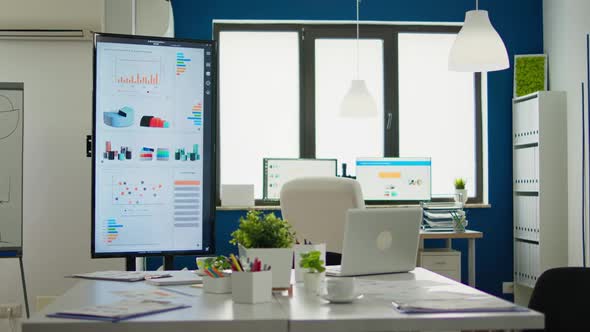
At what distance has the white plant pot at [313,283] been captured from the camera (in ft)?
6.97

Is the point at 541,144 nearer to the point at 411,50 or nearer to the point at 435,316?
the point at 411,50

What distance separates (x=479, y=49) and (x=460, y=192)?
182cm

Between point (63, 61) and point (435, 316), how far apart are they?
13.0ft

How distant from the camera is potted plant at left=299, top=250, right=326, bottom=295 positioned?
6.99ft

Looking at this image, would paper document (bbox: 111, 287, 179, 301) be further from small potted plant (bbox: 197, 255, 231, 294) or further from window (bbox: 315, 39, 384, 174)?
window (bbox: 315, 39, 384, 174)

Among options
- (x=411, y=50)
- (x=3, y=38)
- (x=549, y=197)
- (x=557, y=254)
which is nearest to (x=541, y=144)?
(x=549, y=197)

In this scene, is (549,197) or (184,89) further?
(549,197)

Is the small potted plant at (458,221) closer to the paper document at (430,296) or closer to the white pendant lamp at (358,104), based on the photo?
the white pendant lamp at (358,104)

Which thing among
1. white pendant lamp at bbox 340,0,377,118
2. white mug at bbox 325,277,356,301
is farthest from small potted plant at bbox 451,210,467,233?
white mug at bbox 325,277,356,301

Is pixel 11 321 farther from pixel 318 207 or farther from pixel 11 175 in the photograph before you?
pixel 318 207

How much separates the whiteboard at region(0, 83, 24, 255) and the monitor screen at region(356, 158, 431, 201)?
8.39ft

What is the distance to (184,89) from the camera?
124 inches

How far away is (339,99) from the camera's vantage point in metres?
6.36

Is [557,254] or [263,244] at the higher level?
[263,244]
